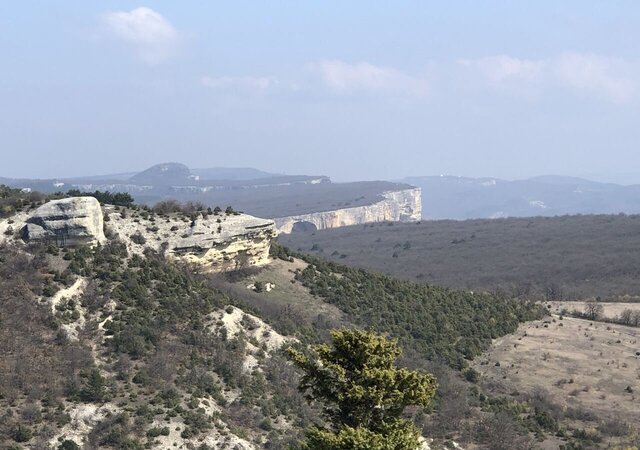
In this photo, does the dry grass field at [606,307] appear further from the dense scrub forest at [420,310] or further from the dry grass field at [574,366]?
the dense scrub forest at [420,310]

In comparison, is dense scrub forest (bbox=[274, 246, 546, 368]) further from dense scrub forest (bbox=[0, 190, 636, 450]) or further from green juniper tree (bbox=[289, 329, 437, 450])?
green juniper tree (bbox=[289, 329, 437, 450])

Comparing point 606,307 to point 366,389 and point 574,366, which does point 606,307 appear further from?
point 366,389

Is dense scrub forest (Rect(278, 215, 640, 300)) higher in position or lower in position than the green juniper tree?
lower

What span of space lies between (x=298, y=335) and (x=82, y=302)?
1375 centimetres

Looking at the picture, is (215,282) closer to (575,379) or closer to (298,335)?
(298,335)

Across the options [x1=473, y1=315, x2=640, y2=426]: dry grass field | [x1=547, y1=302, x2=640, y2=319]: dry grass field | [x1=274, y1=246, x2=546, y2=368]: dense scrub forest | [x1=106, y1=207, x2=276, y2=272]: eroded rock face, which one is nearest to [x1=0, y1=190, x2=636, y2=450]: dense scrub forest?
[x1=106, y1=207, x2=276, y2=272]: eroded rock face

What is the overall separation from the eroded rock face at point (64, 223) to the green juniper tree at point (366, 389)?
25994 millimetres

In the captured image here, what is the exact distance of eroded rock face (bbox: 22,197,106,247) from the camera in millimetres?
39656

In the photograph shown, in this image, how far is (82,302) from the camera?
3662 centimetres

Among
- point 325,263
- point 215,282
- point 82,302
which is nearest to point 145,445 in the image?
point 82,302

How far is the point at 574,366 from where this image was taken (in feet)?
169

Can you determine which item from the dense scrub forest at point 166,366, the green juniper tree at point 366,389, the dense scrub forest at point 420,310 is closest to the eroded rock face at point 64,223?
the dense scrub forest at point 166,366

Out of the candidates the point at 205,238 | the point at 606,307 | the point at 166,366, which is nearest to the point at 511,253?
the point at 606,307

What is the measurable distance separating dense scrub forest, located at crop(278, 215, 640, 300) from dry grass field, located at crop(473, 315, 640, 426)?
21803 mm
